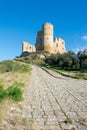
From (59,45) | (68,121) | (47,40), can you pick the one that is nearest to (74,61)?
(47,40)

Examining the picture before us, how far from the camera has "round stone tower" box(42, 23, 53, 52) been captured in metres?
85.4

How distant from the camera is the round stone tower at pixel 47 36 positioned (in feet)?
280

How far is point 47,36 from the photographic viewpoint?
8612 centimetres

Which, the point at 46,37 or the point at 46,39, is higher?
the point at 46,37

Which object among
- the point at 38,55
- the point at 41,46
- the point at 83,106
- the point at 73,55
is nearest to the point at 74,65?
the point at 73,55

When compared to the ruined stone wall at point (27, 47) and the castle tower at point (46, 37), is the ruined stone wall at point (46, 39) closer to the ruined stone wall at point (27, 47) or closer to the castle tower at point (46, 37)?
the castle tower at point (46, 37)

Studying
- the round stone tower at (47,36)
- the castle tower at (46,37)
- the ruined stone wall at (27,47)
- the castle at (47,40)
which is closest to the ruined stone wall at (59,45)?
the castle at (47,40)

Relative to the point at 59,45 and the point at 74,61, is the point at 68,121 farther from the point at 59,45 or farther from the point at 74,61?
the point at 59,45

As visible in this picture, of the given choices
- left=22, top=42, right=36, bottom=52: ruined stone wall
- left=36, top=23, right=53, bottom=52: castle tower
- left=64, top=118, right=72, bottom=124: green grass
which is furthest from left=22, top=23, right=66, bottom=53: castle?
left=64, top=118, right=72, bottom=124: green grass

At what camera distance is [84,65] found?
5259 centimetres

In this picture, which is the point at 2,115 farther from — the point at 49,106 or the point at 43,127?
the point at 49,106

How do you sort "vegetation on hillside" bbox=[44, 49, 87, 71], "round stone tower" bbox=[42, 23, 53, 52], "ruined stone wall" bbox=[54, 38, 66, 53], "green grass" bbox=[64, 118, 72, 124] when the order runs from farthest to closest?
"ruined stone wall" bbox=[54, 38, 66, 53], "round stone tower" bbox=[42, 23, 53, 52], "vegetation on hillside" bbox=[44, 49, 87, 71], "green grass" bbox=[64, 118, 72, 124]

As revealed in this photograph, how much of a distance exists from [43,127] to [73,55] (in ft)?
172

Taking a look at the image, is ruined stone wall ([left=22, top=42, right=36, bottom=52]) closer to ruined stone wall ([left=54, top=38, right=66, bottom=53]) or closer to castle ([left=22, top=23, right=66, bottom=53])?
castle ([left=22, top=23, right=66, bottom=53])
